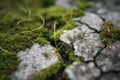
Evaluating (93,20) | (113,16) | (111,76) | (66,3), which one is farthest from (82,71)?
(66,3)

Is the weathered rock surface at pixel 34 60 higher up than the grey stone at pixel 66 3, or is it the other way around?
the weathered rock surface at pixel 34 60

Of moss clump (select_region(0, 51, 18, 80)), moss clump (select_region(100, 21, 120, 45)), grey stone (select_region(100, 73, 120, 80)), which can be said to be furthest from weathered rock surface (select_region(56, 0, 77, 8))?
grey stone (select_region(100, 73, 120, 80))

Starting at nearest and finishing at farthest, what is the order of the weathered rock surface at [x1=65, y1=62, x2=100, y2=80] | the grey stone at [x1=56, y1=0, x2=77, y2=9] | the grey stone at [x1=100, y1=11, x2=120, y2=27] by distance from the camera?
the weathered rock surface at [x1=65, y1=62, x2=100, y2=80] → the grey stone at [x1=100, y1=11, x2=120, y2=27] → the grey stone at [x1=56, y1=0, x2=77, y2=9]

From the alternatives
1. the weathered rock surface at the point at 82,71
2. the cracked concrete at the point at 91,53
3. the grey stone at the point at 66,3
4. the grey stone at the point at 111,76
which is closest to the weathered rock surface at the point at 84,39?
the cracked concrete at the point at 91,53

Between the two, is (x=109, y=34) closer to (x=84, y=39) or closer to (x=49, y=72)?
(x=84, y=39)

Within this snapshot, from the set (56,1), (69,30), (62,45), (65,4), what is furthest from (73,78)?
(56,1)

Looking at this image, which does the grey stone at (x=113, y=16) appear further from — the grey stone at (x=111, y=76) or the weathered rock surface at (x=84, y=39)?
the grey stone at (x=111, y=76)

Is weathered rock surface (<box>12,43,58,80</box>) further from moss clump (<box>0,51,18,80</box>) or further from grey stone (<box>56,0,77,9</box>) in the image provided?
grey stone (<box>56,0,77,9</box>)
